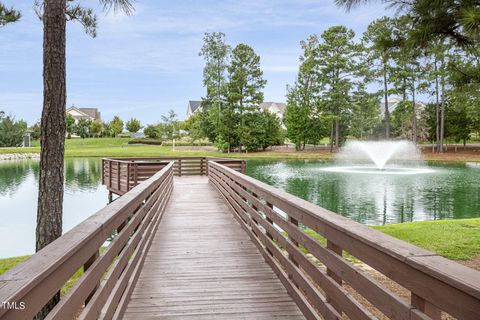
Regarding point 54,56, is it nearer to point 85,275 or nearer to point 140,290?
point 140,290

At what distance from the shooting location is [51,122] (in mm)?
4137

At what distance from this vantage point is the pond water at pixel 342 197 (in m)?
11.2

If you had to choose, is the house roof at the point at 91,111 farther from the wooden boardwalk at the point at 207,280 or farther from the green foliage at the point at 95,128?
the wooden boardwalk at the point at 207,280

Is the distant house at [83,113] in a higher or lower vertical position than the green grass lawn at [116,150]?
higher

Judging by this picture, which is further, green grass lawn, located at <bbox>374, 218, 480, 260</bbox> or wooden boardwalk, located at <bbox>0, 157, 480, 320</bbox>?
green grass lawn, located at <bbox>374, 218, 480, 260</bbox>

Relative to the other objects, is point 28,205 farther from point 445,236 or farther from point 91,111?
point 91,111

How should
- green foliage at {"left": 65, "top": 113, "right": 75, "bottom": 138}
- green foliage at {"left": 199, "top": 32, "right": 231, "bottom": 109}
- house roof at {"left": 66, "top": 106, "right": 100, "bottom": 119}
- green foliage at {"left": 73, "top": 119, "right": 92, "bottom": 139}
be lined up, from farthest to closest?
house roof at {"left": 66, "top": 106, "right": 100, "bottom": 119} < green foliage at {"left": 73, "top": 119, "right": 92, "bottom": 139} < green foliage at {"left": 65, "top": 113, "right": 75, "bottom": 138} < green foliage at {"left": 199, "top": 32, "right": 231, "bottom": 109}

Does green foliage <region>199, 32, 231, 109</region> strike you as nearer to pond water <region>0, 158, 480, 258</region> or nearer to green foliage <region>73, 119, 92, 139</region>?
pond water <region>0, 158, 480, 258</region>

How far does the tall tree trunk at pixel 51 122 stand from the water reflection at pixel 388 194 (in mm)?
8412

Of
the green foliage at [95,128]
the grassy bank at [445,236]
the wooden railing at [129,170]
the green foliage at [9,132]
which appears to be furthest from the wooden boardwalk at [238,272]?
the green foliage at [95,128]

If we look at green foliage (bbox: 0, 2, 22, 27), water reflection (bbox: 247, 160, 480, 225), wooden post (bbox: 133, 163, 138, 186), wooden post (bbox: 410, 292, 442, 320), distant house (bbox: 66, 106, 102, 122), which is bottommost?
water reflection (bbox: 247, 160, 480, 225)

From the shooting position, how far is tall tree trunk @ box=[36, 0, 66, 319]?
4109 millimetres

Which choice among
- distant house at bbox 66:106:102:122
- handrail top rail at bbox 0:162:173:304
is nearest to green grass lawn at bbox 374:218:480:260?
handrail top rail at bbox 0:162:173:304

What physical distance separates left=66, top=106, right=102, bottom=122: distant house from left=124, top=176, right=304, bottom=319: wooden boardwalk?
253 ft
